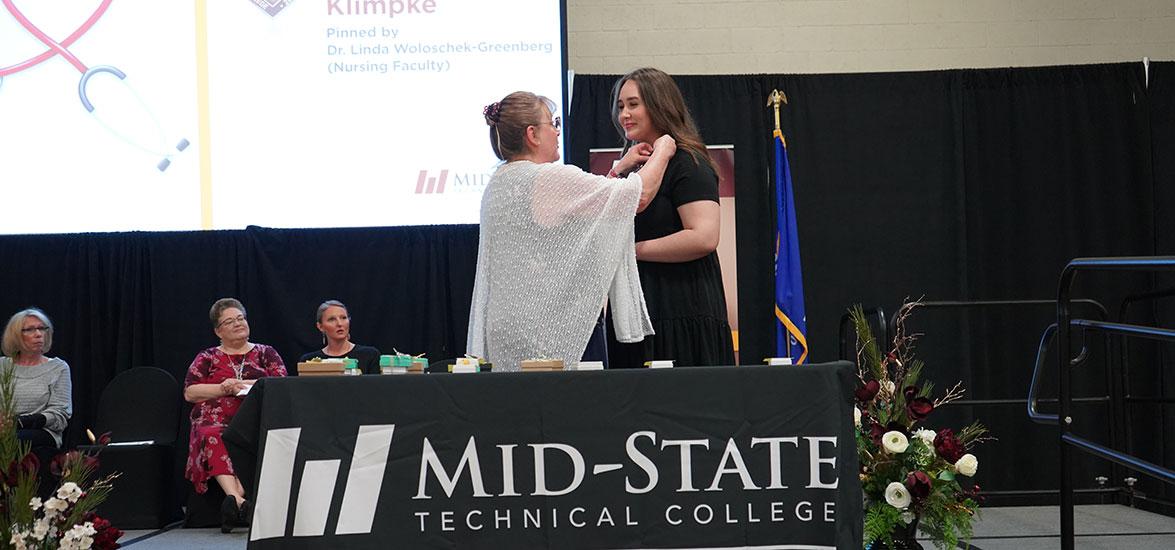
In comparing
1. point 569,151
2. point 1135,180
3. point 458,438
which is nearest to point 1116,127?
point 1135,180

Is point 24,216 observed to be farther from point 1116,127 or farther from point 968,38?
point 1116,127

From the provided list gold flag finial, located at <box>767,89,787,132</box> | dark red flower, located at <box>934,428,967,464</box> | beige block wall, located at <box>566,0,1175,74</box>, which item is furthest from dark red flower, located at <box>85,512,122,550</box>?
beige block wall, located at <box>566,0,1175,74</box>

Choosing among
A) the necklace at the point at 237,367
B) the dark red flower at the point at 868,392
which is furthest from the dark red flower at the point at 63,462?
the necklace at the point at 237,367

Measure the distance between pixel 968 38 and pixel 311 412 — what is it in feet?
17.7

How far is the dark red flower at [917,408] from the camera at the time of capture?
3158mm

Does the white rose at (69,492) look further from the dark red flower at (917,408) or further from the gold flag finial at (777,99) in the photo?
the gold flag finial at (777,99)

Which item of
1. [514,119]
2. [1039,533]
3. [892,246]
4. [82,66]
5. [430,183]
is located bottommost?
[1039,533]

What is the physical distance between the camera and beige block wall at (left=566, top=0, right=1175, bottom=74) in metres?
6.42

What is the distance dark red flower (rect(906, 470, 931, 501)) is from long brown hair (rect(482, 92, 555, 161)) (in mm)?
1437

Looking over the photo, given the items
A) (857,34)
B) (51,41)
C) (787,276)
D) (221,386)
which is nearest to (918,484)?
(787,276)

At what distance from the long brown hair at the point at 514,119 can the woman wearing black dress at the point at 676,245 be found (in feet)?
0.87

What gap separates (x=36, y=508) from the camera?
2.62m

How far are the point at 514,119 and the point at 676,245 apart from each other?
45cm

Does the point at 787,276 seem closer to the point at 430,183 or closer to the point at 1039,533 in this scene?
the point at 1039,533
